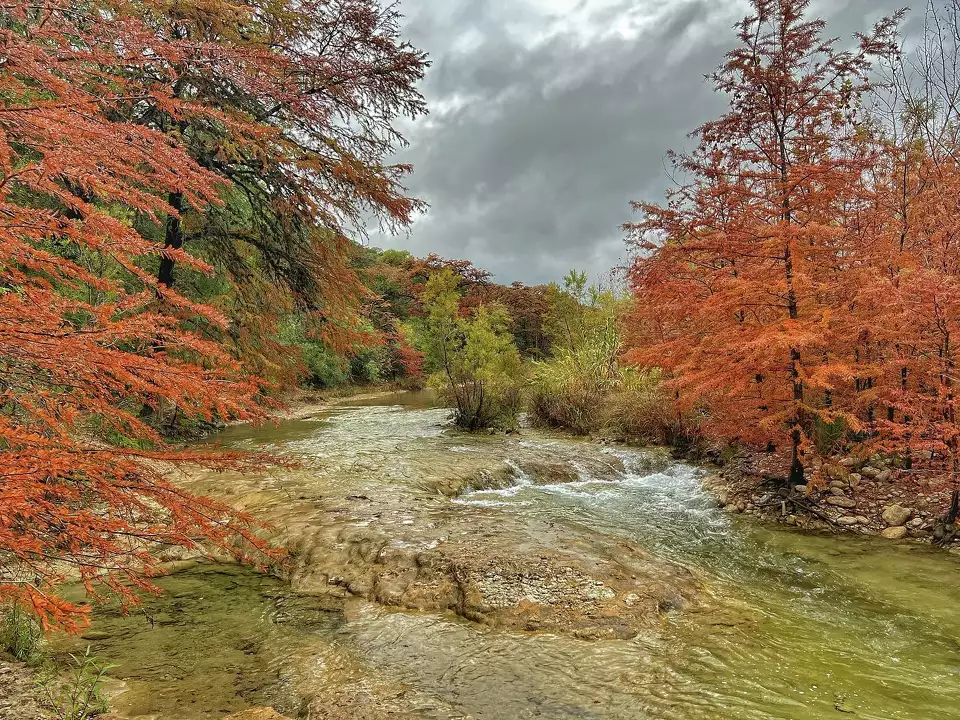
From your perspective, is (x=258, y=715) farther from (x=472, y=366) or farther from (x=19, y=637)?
(x=472, y=366)

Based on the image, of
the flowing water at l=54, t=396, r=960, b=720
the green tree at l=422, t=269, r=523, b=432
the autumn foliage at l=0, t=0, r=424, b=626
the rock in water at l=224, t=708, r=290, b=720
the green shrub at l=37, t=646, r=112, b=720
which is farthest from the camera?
the green tree at l=422, t=269, r=523, b=432

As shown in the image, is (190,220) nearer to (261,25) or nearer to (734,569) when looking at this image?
(261,25)

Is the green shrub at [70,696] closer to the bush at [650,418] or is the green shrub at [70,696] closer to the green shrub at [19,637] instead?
the green shrub at [19,637]

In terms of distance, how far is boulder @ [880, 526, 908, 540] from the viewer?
226 inches

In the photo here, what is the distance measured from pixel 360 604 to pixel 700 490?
5.72 m

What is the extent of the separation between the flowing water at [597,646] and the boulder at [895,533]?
1.09ft

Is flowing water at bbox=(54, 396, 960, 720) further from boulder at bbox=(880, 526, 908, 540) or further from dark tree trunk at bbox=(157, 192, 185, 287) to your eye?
dark tree trunk at bbox=(157, 192, 185, 287)

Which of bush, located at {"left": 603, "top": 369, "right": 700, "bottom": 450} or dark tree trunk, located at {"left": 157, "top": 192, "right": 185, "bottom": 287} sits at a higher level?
dark tree trunk, located at {"left": 157, "top": 192, "right": 185, "bottom": 287}

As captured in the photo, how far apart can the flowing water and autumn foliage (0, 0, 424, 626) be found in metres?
0.68

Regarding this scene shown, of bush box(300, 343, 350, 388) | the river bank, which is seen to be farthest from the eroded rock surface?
bush box(300, 343, 350, 388)

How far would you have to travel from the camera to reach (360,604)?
13.5 ft

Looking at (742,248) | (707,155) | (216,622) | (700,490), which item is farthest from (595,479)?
(216,622)

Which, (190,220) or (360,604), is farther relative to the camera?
(190,220)

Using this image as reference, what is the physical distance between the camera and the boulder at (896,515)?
19.4 ft
